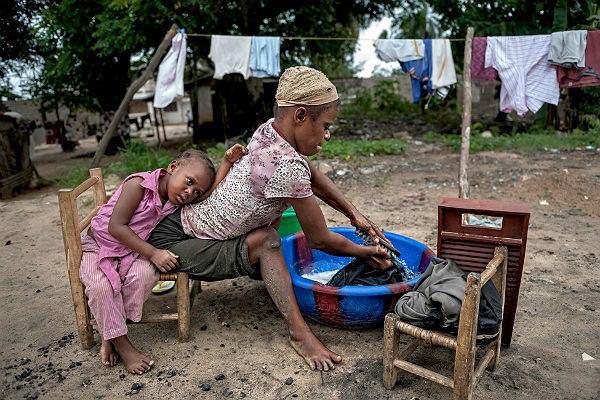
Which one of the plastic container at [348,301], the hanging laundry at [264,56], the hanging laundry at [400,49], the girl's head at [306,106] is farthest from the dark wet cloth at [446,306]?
the hanging laundry at [264,56]

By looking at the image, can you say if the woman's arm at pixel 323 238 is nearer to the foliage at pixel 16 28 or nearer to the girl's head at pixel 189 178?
the girl's head at pixel 189 178

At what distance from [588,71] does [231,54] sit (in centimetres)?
503

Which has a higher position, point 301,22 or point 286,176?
point 301,22

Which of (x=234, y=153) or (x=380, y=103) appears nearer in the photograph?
(x=234, y=153)

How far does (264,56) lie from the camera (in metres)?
7.33

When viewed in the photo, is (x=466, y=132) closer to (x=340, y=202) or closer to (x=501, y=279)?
(x=340, y=202)

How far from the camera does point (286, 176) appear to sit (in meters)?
2.23

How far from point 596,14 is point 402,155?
4.73 meters

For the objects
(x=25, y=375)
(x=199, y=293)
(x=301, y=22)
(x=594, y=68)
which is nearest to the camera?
(x=25, y=375)

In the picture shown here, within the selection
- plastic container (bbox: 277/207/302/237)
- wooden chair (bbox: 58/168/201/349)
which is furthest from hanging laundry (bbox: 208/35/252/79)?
wooden chair (bbox: 58/168/201/349)

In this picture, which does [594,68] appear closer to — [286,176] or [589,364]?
[589,364]

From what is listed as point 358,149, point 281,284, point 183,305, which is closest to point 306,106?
point 281,284

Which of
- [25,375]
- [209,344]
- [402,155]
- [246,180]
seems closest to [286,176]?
[246,180]

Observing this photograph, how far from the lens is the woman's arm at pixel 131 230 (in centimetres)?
242
